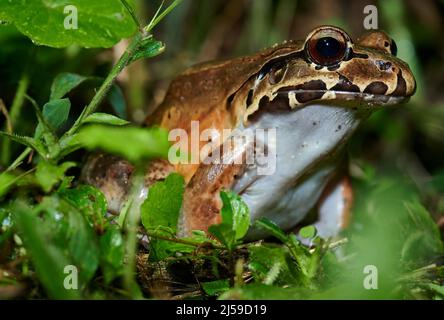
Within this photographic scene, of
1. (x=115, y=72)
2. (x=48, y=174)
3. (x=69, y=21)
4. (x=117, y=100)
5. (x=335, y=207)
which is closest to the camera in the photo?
(x=48, y=174)

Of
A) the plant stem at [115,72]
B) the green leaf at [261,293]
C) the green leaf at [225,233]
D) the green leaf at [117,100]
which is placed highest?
the green leaf at [117,100]

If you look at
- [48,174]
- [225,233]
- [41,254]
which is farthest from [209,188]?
[41,254]

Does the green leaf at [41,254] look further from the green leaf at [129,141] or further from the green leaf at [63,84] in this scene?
the green leaf at [63,84]

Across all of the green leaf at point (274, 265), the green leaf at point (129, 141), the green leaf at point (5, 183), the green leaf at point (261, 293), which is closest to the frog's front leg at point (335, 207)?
the green leaf at point (274, 265)

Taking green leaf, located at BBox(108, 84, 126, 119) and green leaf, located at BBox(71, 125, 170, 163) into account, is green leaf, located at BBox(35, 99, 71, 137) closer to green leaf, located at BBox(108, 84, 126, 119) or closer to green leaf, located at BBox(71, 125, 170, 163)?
green leaf, located at BBox(71, 125, 170, 163)

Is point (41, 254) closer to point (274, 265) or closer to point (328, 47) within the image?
point (274, 265)
